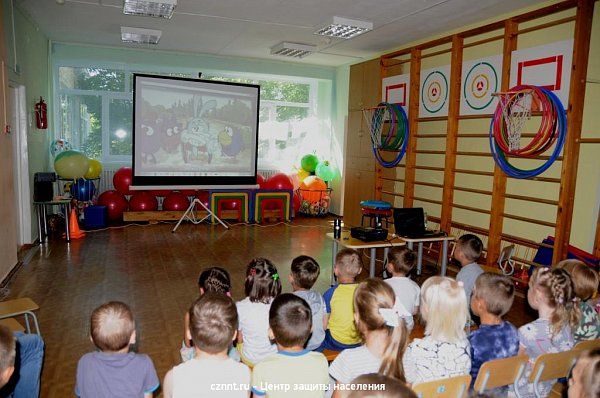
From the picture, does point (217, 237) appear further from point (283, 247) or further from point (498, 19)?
point (498, 19)

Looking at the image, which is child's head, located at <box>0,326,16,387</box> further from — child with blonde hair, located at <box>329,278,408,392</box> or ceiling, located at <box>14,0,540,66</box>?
ceiling, located at <box>14,0,540,66</box>

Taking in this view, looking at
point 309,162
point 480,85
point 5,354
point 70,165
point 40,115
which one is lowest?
point 5,354

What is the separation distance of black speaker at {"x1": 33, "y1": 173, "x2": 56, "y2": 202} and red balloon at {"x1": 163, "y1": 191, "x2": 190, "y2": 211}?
2197mm

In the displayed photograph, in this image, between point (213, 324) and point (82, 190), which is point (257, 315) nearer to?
point (213, 324)

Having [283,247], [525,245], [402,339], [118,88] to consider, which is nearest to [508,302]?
[402,339]

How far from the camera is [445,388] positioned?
5.54 ft

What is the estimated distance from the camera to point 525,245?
5012 mm

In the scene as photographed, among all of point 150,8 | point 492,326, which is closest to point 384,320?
point 492,326

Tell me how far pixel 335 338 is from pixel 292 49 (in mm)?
5999

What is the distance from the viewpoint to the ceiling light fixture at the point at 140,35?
6.68m

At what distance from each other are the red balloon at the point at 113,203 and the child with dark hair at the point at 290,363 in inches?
266

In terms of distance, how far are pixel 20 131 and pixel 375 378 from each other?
6286mm

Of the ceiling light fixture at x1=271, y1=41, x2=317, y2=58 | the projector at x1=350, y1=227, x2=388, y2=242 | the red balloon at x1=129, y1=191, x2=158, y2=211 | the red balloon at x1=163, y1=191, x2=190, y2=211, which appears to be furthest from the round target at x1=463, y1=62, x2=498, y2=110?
the red balloon at x1=129, y1=191, x2=158, y2=211

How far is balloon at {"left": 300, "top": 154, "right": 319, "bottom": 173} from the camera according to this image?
946 cm
